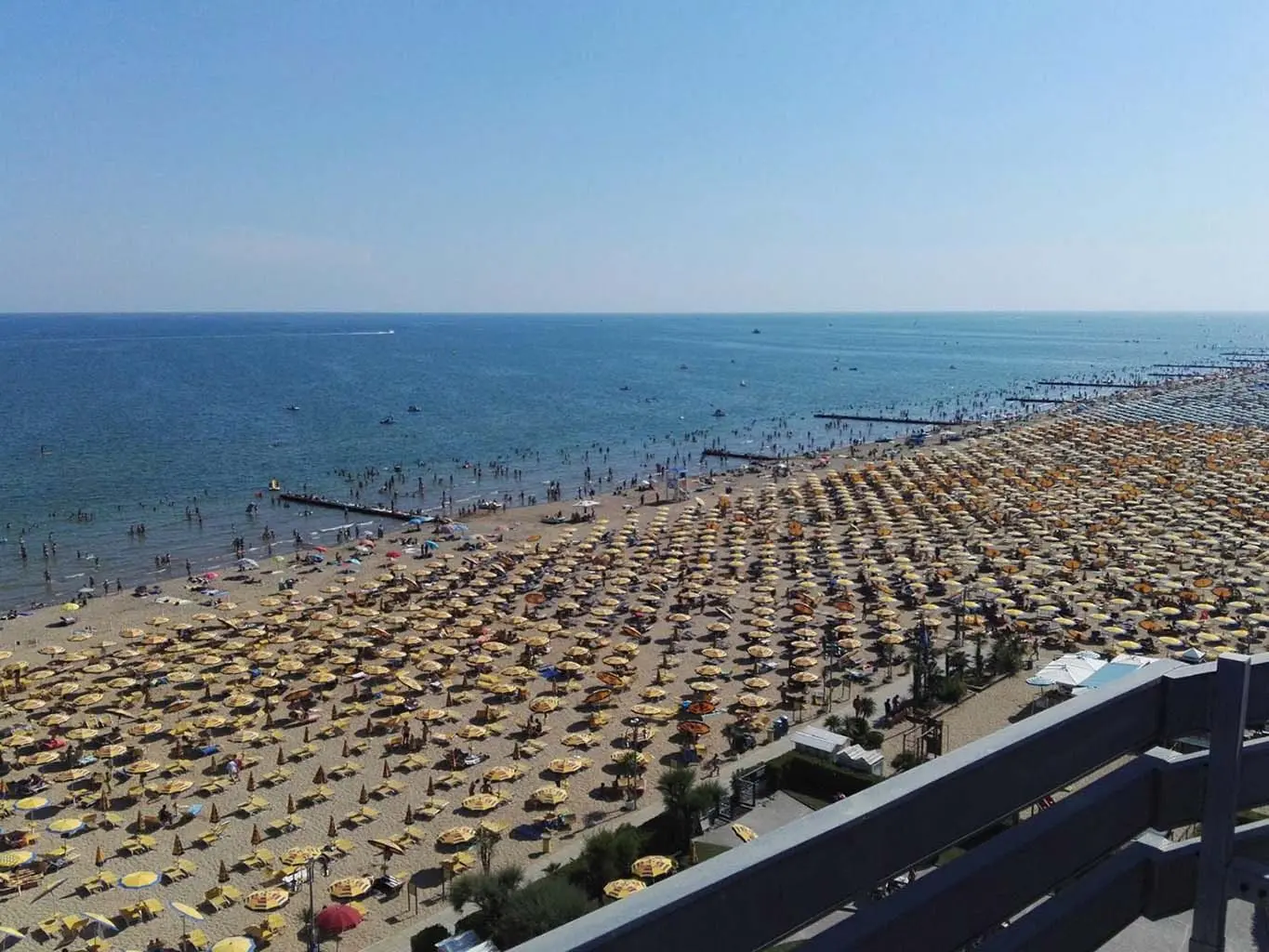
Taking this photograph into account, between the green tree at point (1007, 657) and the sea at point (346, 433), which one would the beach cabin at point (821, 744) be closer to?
the green tree at point (1007, 657)

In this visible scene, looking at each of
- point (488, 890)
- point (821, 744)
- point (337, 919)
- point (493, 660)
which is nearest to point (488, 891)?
point (488, 890)

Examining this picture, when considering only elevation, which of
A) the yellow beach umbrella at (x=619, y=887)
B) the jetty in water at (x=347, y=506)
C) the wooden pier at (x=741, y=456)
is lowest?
the jetty in water at (x=347, y=506)

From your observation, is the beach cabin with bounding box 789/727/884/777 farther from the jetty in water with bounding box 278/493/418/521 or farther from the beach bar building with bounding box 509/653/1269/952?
the jetty in water with bounding box 278/493/418/521

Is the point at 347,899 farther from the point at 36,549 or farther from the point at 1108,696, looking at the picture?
the point at 36,549

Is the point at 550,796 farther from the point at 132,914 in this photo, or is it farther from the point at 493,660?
the point at 493,660

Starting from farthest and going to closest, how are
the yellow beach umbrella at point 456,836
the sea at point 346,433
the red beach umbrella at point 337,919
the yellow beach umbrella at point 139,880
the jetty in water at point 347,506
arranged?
1. the jetty in water at point 347,506
2. the sea at point 346,433
3. the yellow beach umbrella at point 456,836
4. the yellow beach umbrella at point 139,880
5. the red beach umbrella at point 337,919

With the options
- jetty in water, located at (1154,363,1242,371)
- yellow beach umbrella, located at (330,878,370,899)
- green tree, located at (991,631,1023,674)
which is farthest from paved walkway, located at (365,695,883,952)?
jetty in water, located at (1154,363,1242,371)

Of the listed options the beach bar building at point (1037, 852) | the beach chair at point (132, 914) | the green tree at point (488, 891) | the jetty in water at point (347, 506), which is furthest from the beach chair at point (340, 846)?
the jetty in water at point (347, 506)
